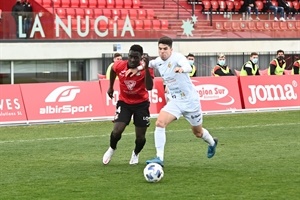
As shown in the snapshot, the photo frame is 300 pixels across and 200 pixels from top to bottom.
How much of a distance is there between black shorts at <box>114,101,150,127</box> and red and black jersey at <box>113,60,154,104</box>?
A: 0.26 ft

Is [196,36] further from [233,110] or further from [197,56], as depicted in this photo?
[233,110]

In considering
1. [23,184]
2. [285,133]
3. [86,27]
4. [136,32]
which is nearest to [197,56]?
[136,32]

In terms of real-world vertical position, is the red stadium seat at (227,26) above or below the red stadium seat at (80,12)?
below

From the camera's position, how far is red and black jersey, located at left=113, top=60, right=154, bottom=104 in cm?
1412

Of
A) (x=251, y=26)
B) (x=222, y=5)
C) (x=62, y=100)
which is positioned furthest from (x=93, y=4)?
(x=62, y=100)

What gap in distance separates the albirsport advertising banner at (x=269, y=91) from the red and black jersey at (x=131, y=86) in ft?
40.8

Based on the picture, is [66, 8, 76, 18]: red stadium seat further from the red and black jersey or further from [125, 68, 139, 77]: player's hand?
[125, 68, 139, 77]: player's hand

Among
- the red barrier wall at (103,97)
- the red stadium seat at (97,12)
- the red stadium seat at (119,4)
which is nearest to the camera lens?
the red barrier wall at (103,97)

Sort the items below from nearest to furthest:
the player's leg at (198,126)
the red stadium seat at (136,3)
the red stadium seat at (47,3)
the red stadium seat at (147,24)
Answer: the player's leg at (198,126), the red stadium seat at (47,3), the red stadium seat at (147,24), the red stadium seat at (136,3)

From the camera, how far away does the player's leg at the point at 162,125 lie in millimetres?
12992

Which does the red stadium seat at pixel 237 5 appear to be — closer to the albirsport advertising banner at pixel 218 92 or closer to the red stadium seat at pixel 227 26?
the red stadium seat at pixel 227 26

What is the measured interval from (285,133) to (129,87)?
6513 millimetres

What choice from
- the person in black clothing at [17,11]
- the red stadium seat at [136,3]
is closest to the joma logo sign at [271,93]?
the person in black clothing at [17,11]

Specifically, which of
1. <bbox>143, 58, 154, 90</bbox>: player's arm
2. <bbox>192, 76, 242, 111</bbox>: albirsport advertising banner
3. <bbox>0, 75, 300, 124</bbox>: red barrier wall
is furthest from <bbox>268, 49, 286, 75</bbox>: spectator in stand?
<bbox>143, 58, 154, 90</bbox>: player's arm
